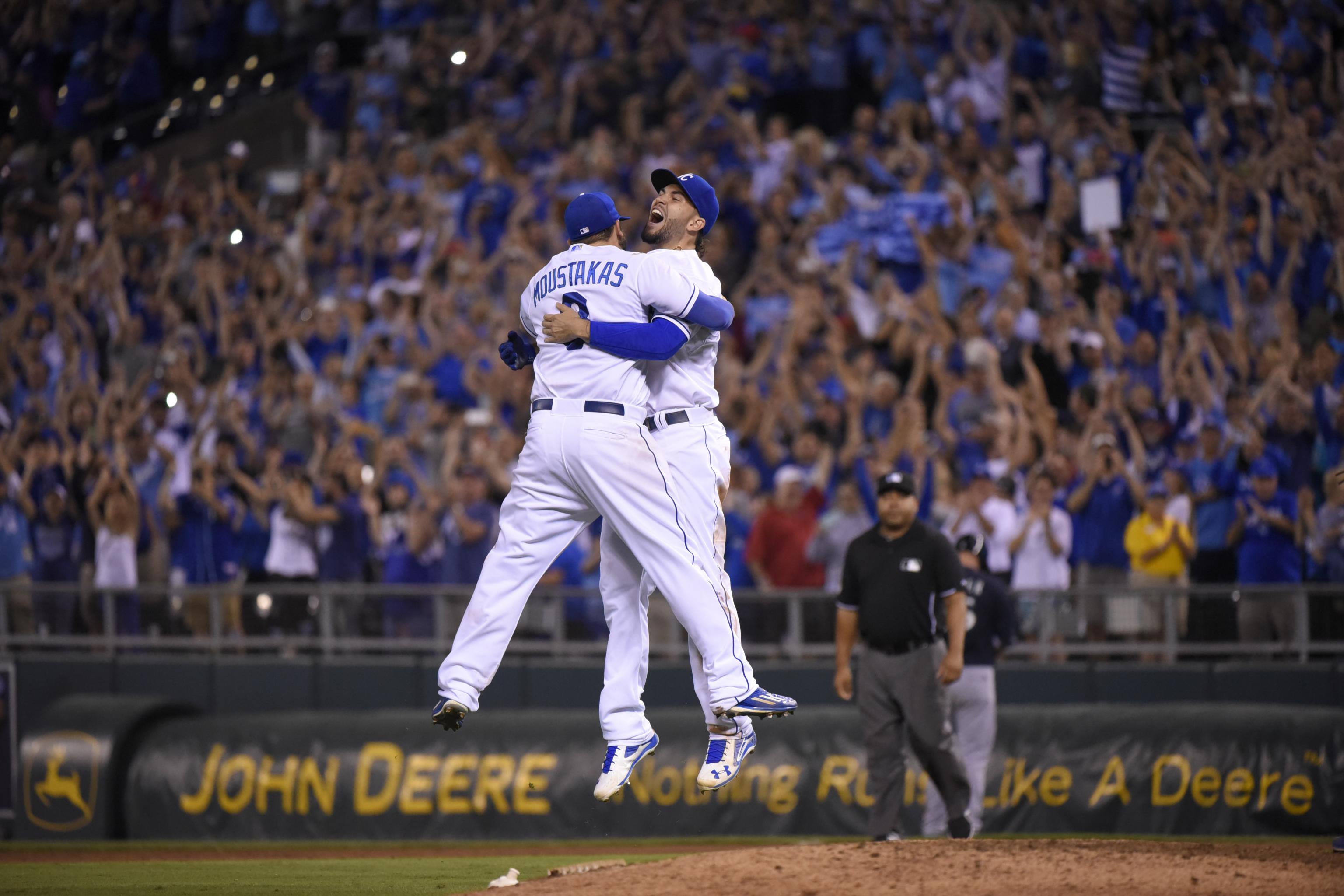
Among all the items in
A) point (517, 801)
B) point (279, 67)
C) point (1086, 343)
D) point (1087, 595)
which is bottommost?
point (517, 801)

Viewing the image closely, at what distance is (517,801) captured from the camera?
11.6 metres

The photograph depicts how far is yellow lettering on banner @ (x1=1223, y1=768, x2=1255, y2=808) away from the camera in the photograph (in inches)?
431

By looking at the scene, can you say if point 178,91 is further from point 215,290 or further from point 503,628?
point 503,628

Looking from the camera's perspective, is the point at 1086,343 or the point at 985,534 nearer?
the point at 985,534

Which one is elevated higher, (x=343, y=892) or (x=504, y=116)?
(x=504, y=116)

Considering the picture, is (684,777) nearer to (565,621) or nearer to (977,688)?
(565,621)

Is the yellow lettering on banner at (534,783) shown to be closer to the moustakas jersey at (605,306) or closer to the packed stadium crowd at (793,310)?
the packed stadium crowd at (793,310)

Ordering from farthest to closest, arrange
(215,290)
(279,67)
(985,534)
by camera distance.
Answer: (279,67), (215,290), (985,534)

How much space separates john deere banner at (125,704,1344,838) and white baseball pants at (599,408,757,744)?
4655mm

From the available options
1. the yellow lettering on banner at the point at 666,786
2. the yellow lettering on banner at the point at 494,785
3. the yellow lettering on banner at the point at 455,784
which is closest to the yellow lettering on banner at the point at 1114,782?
the yellow lettering on banner at the point at 666,786

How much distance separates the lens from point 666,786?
37.6ft

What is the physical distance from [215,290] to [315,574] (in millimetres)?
5007

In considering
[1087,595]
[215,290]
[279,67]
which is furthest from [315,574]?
[279,67]

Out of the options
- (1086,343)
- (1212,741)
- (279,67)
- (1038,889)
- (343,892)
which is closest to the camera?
(1038,889)
